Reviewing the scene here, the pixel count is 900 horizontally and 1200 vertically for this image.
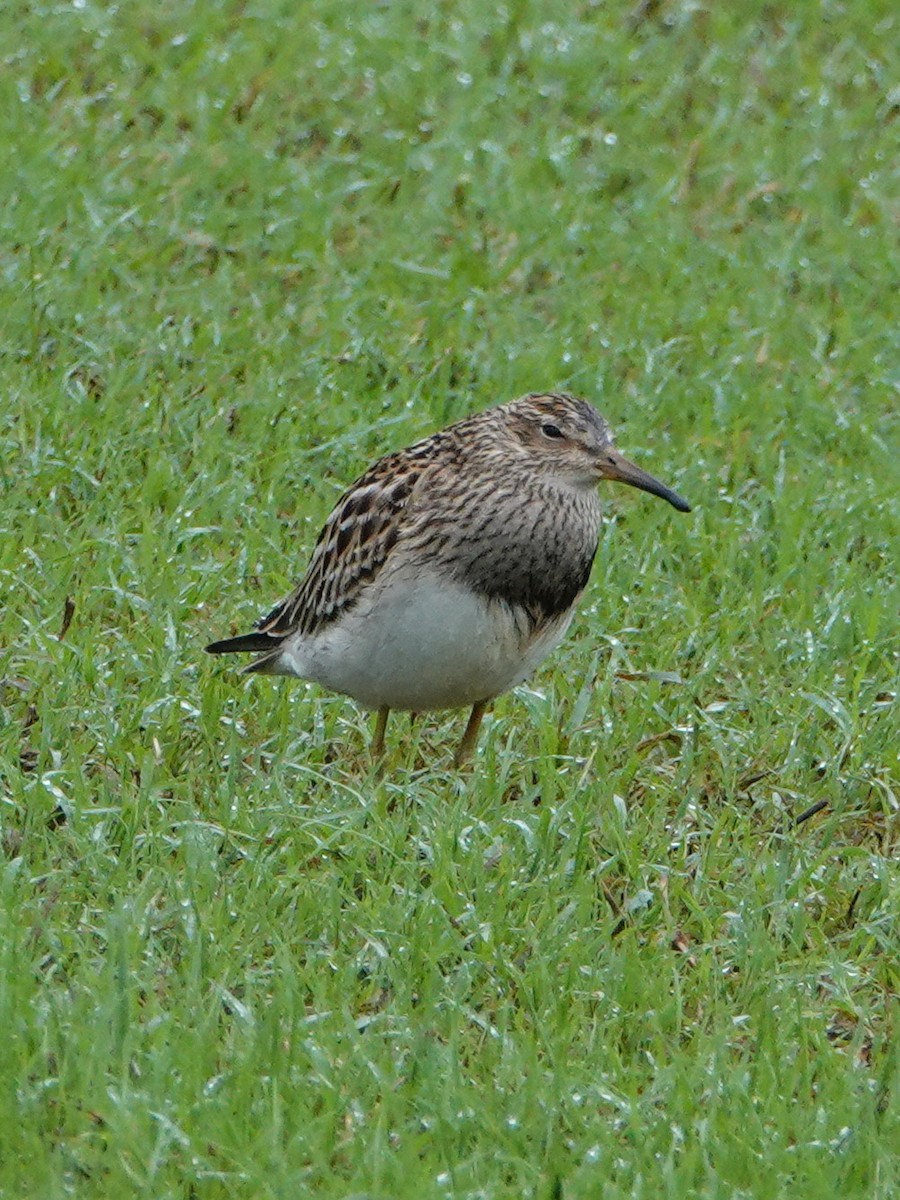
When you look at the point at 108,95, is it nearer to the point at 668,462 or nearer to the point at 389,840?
the point at 668,462

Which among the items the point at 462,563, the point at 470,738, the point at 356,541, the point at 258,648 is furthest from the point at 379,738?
the point at 462,563

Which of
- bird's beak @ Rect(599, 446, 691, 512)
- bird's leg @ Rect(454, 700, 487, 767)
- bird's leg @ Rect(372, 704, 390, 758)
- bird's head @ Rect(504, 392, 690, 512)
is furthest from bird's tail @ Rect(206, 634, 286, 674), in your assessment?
bird's beak @ Rect(599, 446, 691, 512)

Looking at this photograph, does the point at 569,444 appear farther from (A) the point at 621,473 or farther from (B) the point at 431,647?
(B) the point at 431,647

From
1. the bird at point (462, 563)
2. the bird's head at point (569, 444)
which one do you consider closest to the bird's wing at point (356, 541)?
the bird at point (462, 563)

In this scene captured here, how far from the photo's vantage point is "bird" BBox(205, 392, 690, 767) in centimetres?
666

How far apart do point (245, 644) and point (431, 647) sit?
96 cm

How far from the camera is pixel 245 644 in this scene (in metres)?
7.38

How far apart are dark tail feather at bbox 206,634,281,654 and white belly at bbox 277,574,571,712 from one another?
40 cm

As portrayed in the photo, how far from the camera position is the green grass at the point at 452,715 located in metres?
5.21

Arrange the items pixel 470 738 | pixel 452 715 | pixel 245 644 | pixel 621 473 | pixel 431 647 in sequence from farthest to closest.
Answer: pixel 452 715, pixel 245 644, pixel 470 738, pixel 621 473, pixel 431 647

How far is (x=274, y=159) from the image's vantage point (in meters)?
11.2

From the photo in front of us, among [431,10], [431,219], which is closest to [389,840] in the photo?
[431,219]

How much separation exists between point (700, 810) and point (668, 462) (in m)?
2.51

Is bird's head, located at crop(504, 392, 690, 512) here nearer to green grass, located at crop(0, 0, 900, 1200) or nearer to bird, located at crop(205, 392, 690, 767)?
bird, located at crop(205, 392, 690, 767)
